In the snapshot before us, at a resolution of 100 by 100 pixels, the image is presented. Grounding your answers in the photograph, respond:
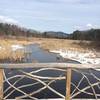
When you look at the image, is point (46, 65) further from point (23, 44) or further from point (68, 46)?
point (23, 44)

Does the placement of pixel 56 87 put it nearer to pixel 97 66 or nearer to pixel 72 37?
pixel 97 66

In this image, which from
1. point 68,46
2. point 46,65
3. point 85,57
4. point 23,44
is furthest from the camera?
point 23,44

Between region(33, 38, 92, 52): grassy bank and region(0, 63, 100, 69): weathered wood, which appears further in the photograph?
region(33, 38, 92, 52): grassy bank

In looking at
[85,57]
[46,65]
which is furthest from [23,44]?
[46,65]

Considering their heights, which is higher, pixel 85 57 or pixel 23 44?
pixel 85 57

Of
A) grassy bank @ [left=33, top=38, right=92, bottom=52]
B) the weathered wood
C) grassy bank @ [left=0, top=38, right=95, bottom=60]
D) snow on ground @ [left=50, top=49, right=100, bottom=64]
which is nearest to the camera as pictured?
the weathered wood

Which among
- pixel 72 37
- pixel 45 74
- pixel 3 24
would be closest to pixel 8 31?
pixel 3 24

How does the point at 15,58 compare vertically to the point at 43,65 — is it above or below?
below

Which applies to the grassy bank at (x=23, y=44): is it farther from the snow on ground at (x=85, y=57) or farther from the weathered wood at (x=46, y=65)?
the weathered wood at (x=46, y=65)

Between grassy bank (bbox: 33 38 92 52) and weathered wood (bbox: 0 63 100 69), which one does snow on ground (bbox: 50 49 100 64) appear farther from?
weathered wood (bbox: 0 63 100 69)

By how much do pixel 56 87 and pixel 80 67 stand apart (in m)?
7.69

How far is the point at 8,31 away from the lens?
351 ft

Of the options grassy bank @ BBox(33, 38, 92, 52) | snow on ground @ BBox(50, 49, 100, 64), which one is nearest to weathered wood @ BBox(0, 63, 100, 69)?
snow on ground @ BBox(50, 49, 100, 64)

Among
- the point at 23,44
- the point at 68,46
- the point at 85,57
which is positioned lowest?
the point at 68,46
